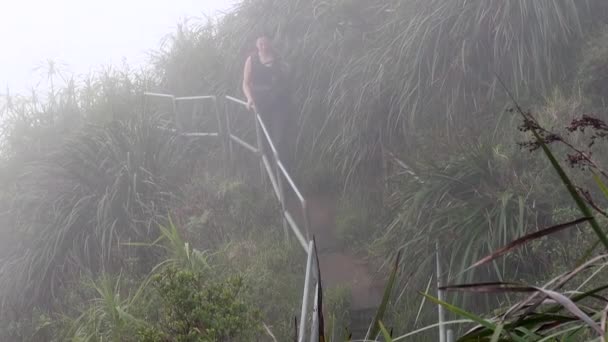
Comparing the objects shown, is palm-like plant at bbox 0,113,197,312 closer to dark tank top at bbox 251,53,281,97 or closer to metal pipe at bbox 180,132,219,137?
metal pipe at bbox 180,132,219,137

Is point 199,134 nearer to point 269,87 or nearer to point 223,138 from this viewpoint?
point 223,138

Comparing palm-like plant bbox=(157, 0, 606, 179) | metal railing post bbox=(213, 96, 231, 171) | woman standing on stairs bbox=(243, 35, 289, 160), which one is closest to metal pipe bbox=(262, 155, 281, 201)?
palm-like plant bbox=(157, 0, 606, 179)

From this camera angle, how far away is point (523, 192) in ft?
20.1

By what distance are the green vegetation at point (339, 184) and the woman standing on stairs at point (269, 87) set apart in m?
0.26

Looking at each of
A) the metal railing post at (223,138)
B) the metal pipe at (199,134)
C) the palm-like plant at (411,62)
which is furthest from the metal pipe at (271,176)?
the metal pipe at (199,134)

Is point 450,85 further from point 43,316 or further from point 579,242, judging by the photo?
point 43,316

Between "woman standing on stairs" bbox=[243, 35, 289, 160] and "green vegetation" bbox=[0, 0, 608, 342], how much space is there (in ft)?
0.87

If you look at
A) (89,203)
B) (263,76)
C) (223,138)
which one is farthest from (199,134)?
(89,203)

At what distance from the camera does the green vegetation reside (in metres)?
5.82

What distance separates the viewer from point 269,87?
9.95 m

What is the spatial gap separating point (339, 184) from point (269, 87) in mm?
1586

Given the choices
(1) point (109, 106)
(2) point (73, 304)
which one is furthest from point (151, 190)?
(1) point (109, 106)

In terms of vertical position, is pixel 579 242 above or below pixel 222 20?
below

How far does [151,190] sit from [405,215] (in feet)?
12.7
